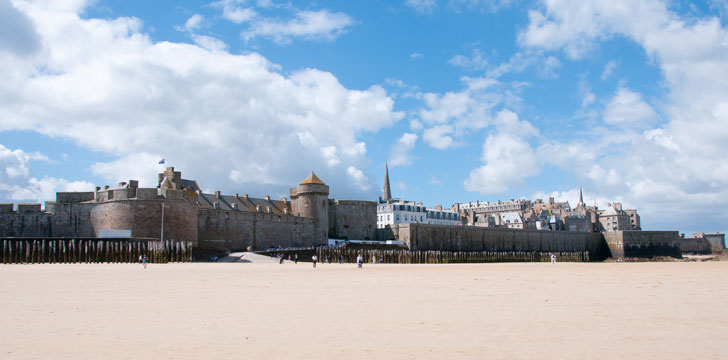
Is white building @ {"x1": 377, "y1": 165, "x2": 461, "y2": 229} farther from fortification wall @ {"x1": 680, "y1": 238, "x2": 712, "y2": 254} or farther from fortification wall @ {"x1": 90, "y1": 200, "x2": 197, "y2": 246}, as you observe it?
fortification wall @ {"x1": 90, "y1": 200, "x2": 197, "y2": 246}

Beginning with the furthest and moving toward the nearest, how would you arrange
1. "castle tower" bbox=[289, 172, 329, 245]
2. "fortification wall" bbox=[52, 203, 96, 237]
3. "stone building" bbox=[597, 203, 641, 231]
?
"stone building" bbox=[597, 203, 641, 231] < "castle tower" bbox=[289, 172, 329, 245] < "fortification wall" bbox=[52, 203, 96, 237]

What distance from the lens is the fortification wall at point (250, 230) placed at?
4438 centimetres

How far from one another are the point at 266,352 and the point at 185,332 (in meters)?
1.97

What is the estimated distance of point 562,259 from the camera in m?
63.7

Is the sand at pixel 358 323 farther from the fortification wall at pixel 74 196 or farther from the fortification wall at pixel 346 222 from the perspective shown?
the fortification wall at pixel 346 222

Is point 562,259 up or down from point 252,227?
down

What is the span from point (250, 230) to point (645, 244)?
1925 inches

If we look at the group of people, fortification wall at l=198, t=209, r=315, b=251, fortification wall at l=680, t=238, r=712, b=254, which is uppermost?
fortification wall at l=198, t=209, r=315, b=251

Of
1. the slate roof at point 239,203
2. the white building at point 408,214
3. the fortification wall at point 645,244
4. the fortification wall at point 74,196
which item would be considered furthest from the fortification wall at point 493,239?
the fortification wall at point 74,196

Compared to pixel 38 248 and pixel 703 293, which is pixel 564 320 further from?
pixel 38 248

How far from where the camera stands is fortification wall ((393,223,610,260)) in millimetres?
55188

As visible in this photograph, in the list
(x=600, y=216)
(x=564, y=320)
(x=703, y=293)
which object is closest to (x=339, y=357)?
(x=564, y=320)

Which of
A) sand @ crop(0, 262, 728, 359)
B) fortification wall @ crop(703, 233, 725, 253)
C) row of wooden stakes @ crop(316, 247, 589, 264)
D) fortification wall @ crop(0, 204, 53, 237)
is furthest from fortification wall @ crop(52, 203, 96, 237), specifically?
fortification wall @ crop(703, 233, 725, 253)

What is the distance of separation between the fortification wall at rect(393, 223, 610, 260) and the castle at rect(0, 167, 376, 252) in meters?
5.84
